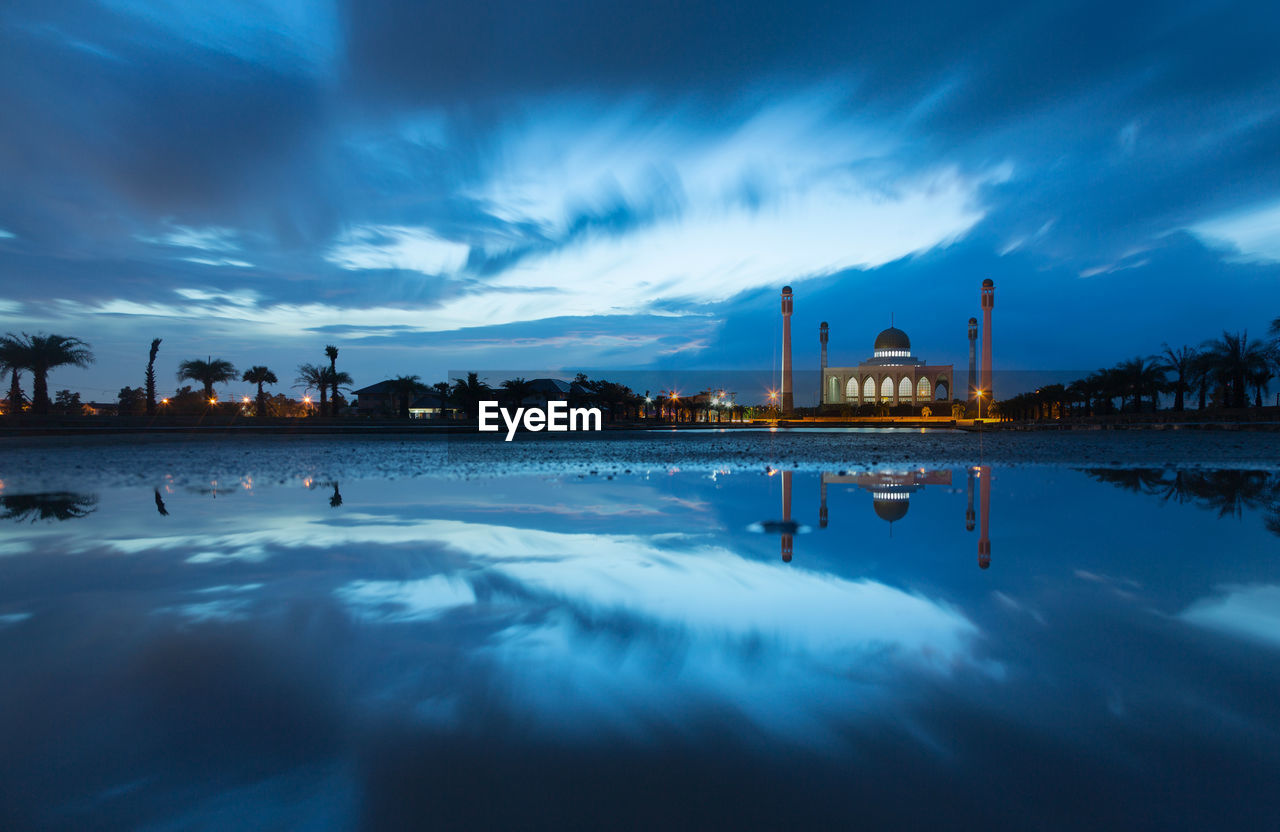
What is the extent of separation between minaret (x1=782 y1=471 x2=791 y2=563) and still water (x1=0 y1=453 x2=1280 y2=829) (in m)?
0.14

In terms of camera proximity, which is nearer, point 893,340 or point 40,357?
point 40,357

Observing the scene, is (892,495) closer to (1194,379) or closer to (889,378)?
(1194,379)

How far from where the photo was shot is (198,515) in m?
7.65

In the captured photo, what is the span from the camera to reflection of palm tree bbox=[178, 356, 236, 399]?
57.8 m

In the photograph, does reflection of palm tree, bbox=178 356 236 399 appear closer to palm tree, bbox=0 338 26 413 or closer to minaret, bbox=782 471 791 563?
palm tree, bbox=0 338 26 413

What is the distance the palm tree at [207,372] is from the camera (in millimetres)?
57812

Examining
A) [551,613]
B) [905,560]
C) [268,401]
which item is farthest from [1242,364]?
[268,401]

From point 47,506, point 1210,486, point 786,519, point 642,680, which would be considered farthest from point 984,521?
point 47,506

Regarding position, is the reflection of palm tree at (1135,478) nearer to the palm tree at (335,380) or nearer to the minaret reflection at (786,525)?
the minaret reflection at (786,525)

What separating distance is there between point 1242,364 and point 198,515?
54.4 meters

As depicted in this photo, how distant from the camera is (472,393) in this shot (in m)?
55.8

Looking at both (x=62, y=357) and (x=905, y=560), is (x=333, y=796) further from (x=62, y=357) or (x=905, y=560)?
(x=62, y=357)

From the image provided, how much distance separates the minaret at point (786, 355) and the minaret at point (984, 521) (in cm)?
8303

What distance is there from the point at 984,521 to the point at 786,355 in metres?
91.4
